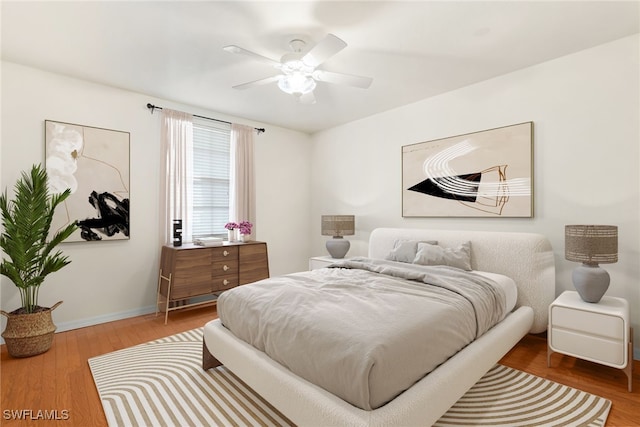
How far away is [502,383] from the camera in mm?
2172

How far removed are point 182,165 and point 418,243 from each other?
3.05 m

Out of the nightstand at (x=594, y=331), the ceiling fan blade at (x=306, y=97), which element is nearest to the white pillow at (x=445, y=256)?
the nightstand at (x=594, y=331)

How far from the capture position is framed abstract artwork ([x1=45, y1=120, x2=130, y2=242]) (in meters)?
3.13

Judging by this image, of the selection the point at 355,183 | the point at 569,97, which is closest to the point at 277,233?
the point at 355,183

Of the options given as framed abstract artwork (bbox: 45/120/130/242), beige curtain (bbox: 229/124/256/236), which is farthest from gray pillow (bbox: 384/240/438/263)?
framed abstract artwork (bbox: 45/120/130/242)

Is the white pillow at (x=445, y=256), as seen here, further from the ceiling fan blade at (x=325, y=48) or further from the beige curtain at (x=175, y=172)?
the beige curtain at (x=175, y=172)

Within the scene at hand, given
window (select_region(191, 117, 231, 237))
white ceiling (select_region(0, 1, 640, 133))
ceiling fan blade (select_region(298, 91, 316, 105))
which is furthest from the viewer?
window (select_region(191, 117, 231, 237))

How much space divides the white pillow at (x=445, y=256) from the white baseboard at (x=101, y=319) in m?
3.21

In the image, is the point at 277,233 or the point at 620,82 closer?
the point at 620,82

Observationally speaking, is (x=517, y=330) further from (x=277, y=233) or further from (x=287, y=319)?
(x=277, y=233)

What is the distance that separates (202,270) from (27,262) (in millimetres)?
1516

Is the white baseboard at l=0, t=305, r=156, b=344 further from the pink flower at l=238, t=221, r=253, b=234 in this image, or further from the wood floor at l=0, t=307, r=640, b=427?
the pink flower at l=238, t=221, r=253, b=234

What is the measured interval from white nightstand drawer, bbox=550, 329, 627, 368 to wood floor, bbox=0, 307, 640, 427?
0.18 meters

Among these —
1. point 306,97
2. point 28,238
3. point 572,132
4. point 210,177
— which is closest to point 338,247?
point 210,177
